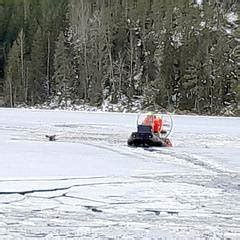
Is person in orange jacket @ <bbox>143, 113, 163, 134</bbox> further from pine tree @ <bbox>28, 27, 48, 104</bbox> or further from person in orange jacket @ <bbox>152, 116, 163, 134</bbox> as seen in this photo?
pine tree @ <bbox>28, 27, 48, 104</bbox>

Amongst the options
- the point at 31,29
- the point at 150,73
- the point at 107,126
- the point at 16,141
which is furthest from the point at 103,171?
the point at 31,29

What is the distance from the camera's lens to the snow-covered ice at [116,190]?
770cm

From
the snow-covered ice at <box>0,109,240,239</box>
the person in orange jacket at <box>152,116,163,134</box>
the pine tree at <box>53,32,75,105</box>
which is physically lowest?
the snow-covered ice at <box>0,109,240,239</box>

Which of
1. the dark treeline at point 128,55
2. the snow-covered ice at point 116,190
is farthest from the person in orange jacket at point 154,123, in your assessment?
the dark treeline at point 128,55

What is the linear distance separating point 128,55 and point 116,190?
4792 cm

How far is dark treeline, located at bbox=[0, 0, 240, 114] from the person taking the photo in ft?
162

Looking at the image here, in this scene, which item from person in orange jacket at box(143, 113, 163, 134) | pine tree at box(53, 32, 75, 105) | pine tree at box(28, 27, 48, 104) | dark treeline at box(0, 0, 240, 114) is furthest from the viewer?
pine tree at box(28, 27, 48, 104)

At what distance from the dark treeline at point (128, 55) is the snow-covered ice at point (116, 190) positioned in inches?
1225

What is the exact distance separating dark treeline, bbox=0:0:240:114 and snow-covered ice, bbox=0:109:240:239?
31.1m

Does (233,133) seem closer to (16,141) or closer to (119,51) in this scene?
(16,141)

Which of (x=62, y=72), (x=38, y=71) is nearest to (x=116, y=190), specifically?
(x=62, y=72)

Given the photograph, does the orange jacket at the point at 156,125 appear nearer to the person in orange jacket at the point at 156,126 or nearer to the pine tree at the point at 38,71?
the person in orange jacket at the point at 156,126

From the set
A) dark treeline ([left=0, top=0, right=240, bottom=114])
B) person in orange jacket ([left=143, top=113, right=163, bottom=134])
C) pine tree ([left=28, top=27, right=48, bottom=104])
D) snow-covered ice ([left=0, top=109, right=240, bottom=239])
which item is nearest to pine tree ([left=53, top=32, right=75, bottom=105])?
dark treeline ([left=0, top=0, right=240, bottom=114])

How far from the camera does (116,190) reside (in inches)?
406
